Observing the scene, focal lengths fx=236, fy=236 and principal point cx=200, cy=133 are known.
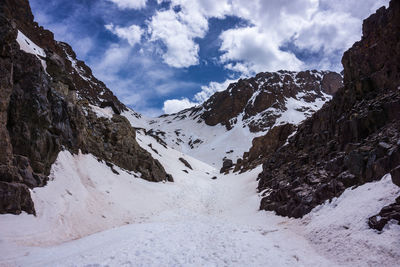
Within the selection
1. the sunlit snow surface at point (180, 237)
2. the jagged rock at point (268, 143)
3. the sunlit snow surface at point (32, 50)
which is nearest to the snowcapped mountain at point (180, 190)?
the sunlit snow surface at point (180, 237)

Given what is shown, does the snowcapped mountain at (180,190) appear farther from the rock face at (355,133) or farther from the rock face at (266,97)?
the rock face at (266,97)

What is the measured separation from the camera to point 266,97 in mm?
140125

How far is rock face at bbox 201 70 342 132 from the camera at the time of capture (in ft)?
426

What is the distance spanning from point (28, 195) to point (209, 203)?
57.8ft

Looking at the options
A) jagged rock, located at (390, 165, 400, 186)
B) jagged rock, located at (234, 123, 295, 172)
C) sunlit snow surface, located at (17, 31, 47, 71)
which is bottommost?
jagged rock, located at (390, 165, 400, 186)

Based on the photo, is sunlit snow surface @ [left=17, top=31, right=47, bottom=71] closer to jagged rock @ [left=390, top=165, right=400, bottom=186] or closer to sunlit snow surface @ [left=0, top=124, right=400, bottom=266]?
sunlit snow surface @ [left=0, top=124, right=400, bottom=266]

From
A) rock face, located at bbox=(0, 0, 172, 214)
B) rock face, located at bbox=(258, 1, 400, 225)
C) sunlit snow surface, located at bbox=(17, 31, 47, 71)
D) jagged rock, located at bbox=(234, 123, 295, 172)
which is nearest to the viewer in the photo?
rock face, located at bbox=(0, 0, 172, 214)

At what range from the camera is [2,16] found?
38.1 feet

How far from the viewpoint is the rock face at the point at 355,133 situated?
497 inches

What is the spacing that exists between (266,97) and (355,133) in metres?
129

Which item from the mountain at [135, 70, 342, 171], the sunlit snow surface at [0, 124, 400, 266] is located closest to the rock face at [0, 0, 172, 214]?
the sunlit snow surface at [0, 124, 400, 266]

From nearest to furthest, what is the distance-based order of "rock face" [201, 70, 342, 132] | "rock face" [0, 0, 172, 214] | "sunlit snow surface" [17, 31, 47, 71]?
1. "rock face" [0, 0, 172, 214]
2. "sunlit snow surface" [17, 31, 47, 71]
3. "rock face" [201, 70, 342, 132]

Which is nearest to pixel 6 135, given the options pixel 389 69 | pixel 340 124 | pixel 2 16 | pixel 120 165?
pixel 2 16

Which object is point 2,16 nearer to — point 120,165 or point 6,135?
point 6,135
